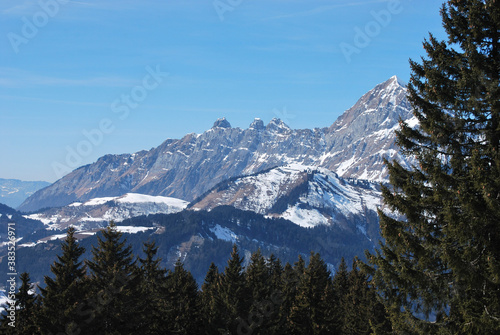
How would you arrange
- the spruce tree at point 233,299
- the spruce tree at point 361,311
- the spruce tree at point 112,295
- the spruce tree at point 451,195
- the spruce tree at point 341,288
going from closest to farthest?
the spruce tree at point 451,195 → the spruce tree at point 112,295 → the spruce tree at point 233,299 → the spruce tree at point 361,311 → the spruce tree at point 341,288

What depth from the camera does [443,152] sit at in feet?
63.3

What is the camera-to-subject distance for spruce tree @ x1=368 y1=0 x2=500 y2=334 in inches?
681

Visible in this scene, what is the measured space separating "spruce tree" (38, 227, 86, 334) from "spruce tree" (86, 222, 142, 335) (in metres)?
1.06

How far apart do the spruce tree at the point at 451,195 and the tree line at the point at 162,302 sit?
24.1m

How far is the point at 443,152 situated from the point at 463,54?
4101mm

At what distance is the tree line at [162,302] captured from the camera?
35.6 metres

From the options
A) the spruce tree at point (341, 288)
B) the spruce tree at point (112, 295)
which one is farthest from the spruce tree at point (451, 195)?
the spruce tree at point (341, 288)

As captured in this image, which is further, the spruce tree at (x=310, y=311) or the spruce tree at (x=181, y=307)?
the spruce tree at (x=310, y=311)

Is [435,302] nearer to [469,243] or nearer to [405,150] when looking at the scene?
[469,243]

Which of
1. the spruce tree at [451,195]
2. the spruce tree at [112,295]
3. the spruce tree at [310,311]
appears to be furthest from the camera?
the spruce tree at [310,311]

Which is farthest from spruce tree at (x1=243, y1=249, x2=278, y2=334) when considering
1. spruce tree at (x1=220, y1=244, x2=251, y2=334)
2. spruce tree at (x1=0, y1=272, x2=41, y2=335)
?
spruce tree at (x1=0, y1=272, x2=41, y2=335)

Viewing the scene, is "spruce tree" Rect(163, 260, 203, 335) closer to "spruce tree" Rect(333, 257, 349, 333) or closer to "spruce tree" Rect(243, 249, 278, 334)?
"spruce tree" Rect(243, 249, 278, 334)

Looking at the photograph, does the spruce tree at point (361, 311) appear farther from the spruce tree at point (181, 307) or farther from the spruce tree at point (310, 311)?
the spruce tree at point (181, 307)

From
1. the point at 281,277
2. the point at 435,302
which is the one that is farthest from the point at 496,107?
the point at 281,277
